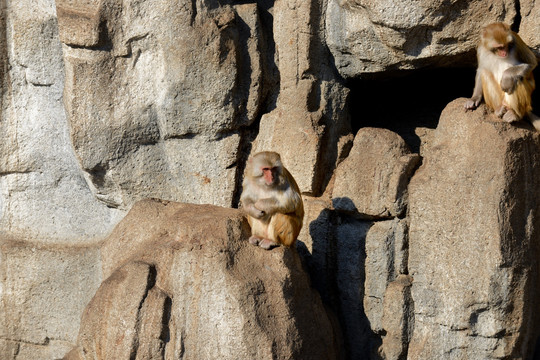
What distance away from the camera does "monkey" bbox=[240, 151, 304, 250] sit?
6.85m

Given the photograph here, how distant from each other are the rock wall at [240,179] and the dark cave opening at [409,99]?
0.02 m

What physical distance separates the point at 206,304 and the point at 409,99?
295 cm

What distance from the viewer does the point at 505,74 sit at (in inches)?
263

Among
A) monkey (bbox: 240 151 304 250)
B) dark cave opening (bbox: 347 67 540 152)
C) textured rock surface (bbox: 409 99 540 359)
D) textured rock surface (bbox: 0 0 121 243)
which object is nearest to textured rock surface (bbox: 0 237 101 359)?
textured rock surface (bbox: 0 0 121 243)

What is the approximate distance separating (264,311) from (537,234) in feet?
6.53

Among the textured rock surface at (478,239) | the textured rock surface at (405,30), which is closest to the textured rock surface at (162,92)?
the textured rock surface at (405,30)

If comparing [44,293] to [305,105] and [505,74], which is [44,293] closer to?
[305,105]

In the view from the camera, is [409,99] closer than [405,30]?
No

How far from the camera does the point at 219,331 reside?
649 centimetres

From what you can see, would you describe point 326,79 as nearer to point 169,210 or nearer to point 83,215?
point 169,210

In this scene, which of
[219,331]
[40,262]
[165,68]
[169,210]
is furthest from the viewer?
[40,262]

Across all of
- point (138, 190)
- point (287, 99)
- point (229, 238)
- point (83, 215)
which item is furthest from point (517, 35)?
point (83, 215)

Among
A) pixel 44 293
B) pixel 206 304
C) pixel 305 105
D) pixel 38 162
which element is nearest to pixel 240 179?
pixel 305 105

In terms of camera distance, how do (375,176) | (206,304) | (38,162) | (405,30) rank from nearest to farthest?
1. (206,304)
2. (405,30)
3. (375,176)
4. (38,162)
